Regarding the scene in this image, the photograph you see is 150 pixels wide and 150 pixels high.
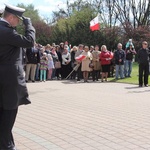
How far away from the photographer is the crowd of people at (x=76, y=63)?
18062 millimetres

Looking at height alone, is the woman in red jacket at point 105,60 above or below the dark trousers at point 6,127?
above

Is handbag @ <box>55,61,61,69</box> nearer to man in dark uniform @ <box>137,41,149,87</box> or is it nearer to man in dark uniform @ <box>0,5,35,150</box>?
man in dark uniform @ <box>137,41,149,87</box>

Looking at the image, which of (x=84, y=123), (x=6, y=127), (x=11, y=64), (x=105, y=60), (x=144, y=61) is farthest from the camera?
(x=105, y=60)

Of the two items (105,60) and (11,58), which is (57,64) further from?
(11,58)

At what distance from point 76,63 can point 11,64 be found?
47.6 ft

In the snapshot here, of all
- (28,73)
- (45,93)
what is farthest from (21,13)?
(28,73)

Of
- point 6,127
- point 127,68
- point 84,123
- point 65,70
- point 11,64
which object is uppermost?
point 11,64

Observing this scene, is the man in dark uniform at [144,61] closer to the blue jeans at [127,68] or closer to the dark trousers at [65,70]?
the blue jeans at [127,68]

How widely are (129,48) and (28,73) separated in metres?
5.84

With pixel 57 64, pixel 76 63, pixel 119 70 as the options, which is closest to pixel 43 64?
pixel 57 64

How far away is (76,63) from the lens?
19000mm

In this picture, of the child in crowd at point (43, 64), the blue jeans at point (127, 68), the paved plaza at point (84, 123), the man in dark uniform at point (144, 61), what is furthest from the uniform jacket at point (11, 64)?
the blue jeans at point (127, 68)

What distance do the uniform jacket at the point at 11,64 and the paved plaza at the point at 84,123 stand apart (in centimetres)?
132

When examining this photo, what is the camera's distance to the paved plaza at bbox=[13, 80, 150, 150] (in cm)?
588
